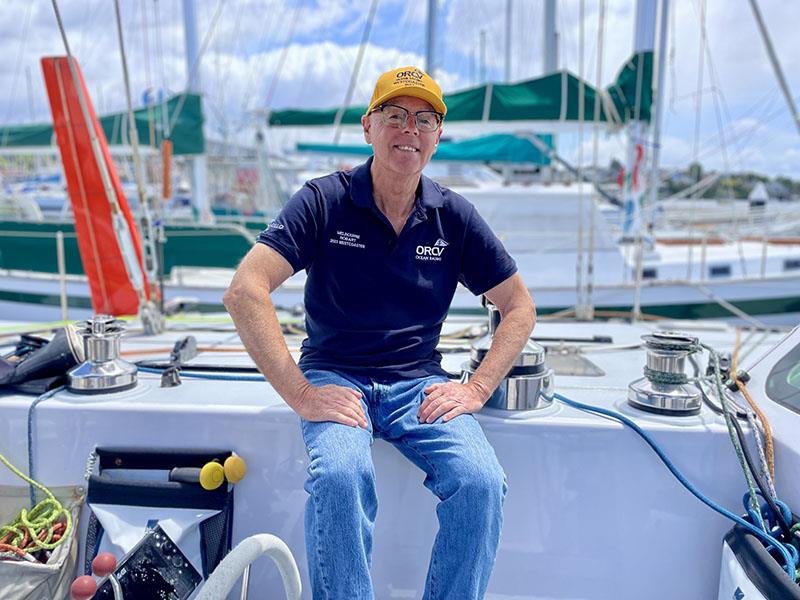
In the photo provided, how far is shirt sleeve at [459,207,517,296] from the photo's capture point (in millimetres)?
1819

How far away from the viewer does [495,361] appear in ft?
5.59

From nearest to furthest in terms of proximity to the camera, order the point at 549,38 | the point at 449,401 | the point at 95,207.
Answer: the point at 449,401 → the point at 95,207 → the point at 549,38

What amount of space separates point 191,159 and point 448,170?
15.4 ft

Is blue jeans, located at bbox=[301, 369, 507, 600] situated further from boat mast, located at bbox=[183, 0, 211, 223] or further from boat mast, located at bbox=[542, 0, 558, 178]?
boat mast, located at bbox=[183, 0, 211, 223]

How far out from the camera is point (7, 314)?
8.44 metres

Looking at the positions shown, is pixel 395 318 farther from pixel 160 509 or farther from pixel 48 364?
pixel 48 364

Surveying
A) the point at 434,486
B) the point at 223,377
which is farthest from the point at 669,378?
the point at 223,377

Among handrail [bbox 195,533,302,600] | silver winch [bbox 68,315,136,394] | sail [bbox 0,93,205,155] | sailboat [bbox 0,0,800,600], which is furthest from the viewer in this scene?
sail [bbox 0,93,205,155]

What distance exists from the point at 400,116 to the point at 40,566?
4.82ft

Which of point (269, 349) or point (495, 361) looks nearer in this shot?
point (269, 349)

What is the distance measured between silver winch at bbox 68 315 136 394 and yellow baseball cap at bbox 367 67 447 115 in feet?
3.28

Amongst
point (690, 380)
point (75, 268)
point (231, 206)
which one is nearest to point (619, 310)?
point (690, 380)

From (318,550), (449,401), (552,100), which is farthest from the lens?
(552,100)

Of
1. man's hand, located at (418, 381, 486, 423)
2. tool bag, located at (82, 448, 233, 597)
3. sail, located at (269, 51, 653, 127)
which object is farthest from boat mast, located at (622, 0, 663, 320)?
tool bag, located at (82, 448, 233, 597)
